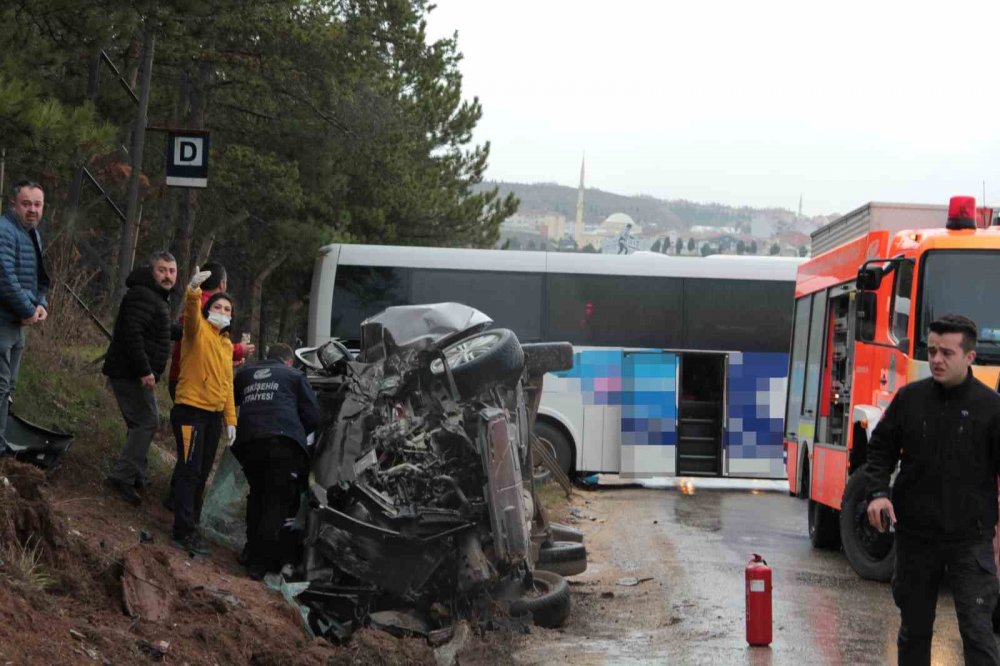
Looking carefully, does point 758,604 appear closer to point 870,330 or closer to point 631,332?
point 870,330

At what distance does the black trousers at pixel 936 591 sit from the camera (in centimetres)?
621

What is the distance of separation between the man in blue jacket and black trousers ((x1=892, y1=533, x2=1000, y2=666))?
216 inches

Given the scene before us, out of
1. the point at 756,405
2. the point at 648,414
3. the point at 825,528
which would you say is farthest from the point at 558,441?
the point at 825,528

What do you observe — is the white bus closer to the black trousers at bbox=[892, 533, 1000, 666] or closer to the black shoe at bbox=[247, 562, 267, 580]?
the black shoe at bbox=[247, 562, 267, 580]

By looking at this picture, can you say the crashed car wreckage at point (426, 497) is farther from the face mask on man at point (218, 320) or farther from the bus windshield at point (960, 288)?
the bus windshield at point (960, 288)

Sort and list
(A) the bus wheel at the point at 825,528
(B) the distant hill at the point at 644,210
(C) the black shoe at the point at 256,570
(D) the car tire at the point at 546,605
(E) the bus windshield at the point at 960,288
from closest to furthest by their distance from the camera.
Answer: (D) the car tire at the point at 546,605 < (C) the black shoe at the point at 256,570 < (E) the bus windshield at the point at 960,288 < (A) the bus wheel at the point at 825,528 < (B) the distant hill at the point at 644,210

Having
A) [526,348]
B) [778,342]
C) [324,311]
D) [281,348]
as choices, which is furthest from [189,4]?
[778,342]

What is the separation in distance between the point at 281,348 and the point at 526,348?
1841mm

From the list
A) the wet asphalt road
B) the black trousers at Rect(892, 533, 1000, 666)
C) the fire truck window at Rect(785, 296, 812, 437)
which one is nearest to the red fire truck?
the fire truck window at Rect(785, 296, 812, 437)

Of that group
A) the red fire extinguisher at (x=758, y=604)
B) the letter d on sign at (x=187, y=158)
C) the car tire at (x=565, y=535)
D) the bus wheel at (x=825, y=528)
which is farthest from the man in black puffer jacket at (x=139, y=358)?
the bus wheel at (x=825, y=528)

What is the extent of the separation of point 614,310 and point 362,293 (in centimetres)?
375

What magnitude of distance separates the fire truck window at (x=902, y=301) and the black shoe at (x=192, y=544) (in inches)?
223

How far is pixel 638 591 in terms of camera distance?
10.9 meters

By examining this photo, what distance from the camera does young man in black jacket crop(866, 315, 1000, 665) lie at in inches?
246
